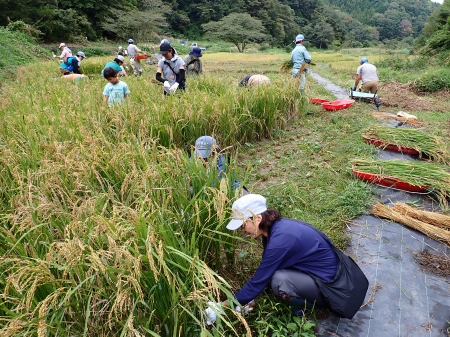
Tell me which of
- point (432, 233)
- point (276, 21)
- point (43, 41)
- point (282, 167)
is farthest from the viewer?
point (276, 21)

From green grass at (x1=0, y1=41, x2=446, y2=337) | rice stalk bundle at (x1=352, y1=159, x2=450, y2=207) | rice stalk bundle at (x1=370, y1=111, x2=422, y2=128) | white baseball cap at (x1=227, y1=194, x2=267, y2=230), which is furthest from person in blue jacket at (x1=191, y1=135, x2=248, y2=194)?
rice stalk bundle at (x1=370, y1=111, x2=422, y2=128)

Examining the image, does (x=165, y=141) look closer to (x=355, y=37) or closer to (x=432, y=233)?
(x=432, y=233)

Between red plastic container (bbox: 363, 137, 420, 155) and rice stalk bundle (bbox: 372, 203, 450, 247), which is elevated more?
red plastic container (bbox: 363, 137, 420, 155)

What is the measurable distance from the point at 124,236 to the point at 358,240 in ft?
7.09

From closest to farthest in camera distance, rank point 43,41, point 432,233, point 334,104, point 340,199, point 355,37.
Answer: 1. point 432,233
2. point 340,199
3. point 334,104
4. point 43,41
5. point 355,37

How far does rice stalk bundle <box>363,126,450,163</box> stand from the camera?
4090 mm

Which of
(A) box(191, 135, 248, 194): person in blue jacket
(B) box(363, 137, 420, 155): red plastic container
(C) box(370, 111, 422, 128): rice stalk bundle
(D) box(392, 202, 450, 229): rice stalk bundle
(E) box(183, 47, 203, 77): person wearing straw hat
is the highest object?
(E) box(183, 47, 203, 77): person wearing straw hat

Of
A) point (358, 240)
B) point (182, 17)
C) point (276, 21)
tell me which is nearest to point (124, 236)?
point (358, 240)

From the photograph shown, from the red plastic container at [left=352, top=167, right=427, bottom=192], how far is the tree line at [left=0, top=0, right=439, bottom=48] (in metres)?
24.0

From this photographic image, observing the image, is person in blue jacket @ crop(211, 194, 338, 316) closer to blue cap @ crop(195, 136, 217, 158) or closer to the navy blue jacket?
the navy blue jacket

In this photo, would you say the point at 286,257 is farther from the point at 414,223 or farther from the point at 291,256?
the point at 414,223

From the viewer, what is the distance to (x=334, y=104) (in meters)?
6.74

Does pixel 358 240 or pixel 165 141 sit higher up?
pixel 165 141

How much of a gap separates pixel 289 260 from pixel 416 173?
2.32 metres
